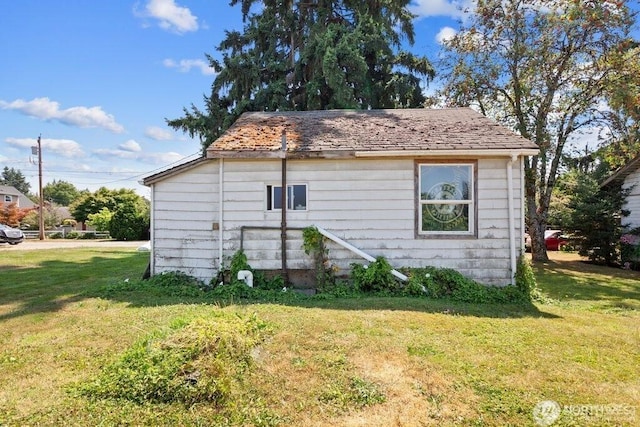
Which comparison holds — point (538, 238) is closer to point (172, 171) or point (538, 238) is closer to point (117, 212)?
point (172, 171)

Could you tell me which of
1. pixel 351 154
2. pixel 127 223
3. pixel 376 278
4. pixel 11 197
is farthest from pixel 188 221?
pixel 11 197

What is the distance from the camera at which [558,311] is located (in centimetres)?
612

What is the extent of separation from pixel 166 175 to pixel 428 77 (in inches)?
548

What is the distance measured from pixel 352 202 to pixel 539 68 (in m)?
11.4

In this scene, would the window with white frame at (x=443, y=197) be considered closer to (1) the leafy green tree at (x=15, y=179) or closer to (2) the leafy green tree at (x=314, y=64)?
(2) the leafy green tree at (x=314, y=64)

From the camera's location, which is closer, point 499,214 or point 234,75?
point 499,214

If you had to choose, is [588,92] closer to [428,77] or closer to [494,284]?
[428,77]

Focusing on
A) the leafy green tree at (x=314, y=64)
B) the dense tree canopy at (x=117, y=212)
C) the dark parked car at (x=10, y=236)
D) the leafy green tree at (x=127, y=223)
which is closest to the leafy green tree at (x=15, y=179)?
the dense tree canopy at (x=117, y=212)

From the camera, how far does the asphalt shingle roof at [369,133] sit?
7.25 meters

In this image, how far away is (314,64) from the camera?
1580 cm

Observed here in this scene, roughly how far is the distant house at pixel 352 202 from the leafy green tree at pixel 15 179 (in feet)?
348

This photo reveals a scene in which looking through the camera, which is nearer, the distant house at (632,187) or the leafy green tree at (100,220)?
the distant house at (632,187)

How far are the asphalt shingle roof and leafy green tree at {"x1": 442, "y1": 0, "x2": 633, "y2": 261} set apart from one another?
634cm

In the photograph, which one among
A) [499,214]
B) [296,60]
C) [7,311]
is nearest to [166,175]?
[7,311]
